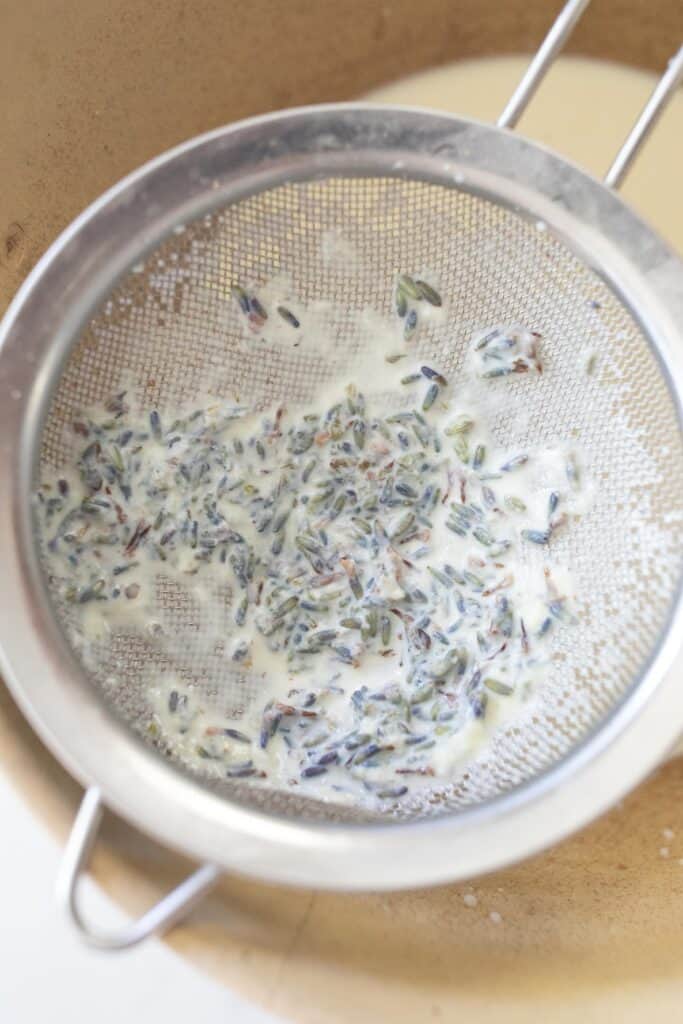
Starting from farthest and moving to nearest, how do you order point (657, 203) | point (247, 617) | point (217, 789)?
1. point (657, 203)
2. point (247, 617)
3. point (217, 789)

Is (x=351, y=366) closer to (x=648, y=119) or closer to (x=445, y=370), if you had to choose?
(x=445, y=370)

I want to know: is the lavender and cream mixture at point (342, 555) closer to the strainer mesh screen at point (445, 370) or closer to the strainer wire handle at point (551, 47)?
the strainer mesh screen at point (445, 370)

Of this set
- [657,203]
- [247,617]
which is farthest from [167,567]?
[657,203]

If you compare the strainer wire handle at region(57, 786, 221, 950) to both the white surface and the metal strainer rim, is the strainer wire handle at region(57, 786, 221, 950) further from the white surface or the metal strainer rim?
the white surface

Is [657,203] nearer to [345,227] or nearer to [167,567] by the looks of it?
[345,227]

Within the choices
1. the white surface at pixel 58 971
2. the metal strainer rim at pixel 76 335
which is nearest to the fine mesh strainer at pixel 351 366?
the metal strainer rim at pixel 76 335

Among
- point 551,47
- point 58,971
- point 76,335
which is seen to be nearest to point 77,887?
point 58,971
